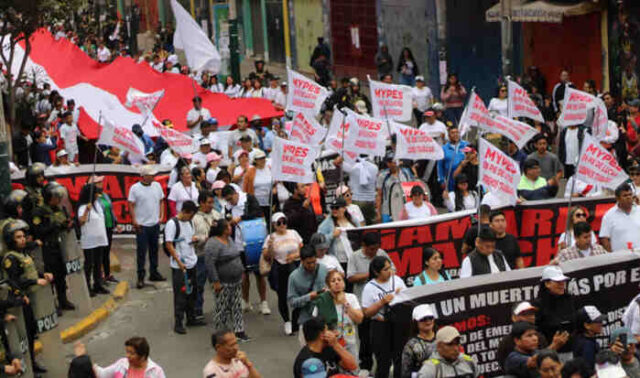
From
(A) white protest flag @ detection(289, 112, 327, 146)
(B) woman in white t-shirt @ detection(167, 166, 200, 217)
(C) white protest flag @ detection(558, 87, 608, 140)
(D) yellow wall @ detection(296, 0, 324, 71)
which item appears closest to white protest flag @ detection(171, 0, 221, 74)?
(A) white protest flag @ detection(289, 112, 327, 146)

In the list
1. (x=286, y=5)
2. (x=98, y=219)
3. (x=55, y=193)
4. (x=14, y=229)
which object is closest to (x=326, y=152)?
(x=98, y=219)

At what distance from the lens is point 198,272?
13031mm

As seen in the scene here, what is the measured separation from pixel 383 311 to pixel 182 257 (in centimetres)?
317

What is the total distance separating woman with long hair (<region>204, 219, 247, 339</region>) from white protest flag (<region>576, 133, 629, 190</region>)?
3433 mm

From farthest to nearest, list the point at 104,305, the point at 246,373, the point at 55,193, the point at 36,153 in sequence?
the point at 36,153 → the point at 104,305 → the point at 55,193 → the point at 246,373

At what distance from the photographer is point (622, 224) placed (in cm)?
1145

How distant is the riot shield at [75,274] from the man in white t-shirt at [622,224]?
5.28 metres

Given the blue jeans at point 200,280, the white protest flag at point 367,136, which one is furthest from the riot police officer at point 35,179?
the white protest flag at point 367,136

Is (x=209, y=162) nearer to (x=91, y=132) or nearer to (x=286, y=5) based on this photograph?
(x=91, y=132)

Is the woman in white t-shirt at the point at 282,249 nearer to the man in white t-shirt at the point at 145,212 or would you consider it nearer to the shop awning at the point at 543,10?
the man in white t-shirt at the point at 145,212

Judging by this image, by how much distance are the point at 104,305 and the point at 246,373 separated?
5.64 meters

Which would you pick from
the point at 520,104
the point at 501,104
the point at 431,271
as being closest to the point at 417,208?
the point at 431,271

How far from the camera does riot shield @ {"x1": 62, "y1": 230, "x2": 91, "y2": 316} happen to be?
12695 millimetres

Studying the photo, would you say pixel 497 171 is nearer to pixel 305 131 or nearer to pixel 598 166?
pixel 598 166
